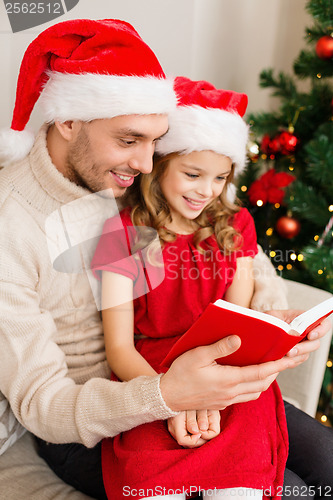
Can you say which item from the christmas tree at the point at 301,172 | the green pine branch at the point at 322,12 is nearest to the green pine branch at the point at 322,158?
the christmas tree at the point at 301,172

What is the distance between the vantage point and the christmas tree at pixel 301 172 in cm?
169

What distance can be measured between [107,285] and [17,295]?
226 millimetres

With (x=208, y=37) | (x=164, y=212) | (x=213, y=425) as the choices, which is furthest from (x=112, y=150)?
(x=208, y=37)

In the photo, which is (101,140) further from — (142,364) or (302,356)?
(302,356)

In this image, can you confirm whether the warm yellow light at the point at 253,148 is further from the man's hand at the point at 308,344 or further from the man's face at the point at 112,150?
the man's hand at the point at 308,344

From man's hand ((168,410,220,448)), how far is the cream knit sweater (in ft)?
0.17

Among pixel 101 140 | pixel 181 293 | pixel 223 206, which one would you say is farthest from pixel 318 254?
pixel 101 140

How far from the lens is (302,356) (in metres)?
1.03

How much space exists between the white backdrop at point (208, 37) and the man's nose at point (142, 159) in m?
0.27

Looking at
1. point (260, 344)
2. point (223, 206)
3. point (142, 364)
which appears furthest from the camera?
point (223, 206)

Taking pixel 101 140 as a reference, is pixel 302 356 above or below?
below

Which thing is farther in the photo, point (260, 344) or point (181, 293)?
point (181, 293)

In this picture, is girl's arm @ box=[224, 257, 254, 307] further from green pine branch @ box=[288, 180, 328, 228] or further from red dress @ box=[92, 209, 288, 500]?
green pine branch @ box=[288, 180, 328, 228]

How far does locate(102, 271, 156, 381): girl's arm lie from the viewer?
3.62 feet
